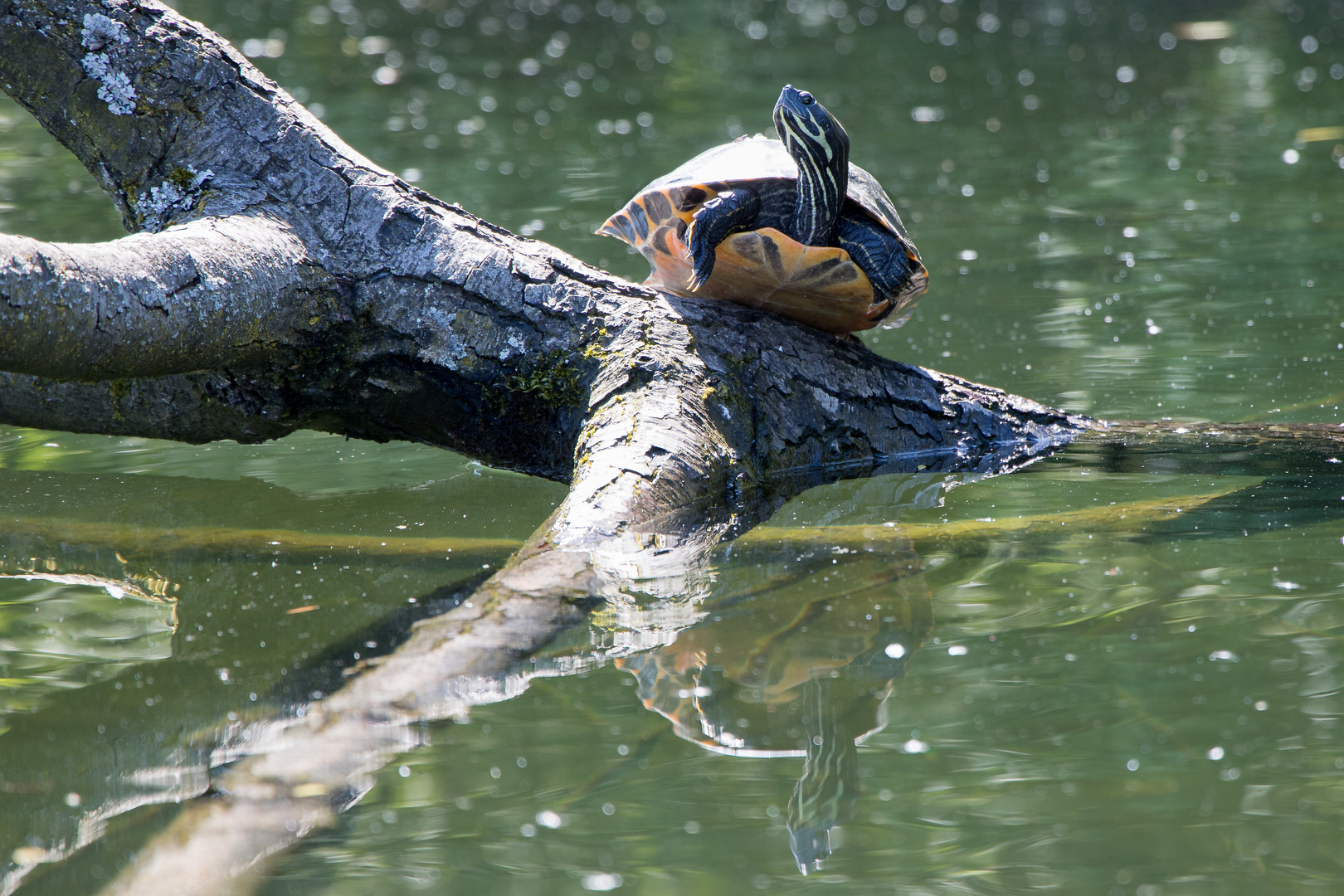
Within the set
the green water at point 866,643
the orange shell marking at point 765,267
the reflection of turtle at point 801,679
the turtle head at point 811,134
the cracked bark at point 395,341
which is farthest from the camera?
the turtle head at point 811,134

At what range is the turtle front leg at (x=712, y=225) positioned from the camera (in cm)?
270

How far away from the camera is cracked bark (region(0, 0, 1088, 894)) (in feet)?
7.29

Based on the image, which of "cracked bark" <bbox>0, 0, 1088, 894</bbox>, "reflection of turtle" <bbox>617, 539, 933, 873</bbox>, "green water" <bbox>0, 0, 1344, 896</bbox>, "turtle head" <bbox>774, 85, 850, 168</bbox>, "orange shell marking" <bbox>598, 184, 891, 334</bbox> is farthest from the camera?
"turtle head" <bbox>774, 85, 850, 168</bbox>

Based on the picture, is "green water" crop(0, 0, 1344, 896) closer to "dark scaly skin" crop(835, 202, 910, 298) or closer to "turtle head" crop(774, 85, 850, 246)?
"dark scaly skin" crop(835, 202, 910, 298)

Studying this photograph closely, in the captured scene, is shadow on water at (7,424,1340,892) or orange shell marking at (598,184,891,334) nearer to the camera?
shadow on water at (7,424,1340,892)

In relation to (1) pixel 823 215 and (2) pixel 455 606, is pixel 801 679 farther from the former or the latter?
(1) pixel 823 215

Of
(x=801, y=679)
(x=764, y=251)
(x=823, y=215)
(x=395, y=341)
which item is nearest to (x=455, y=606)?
(x=801, y=679)

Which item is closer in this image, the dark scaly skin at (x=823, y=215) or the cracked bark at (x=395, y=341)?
the cracked bark at (x=395, y=341)

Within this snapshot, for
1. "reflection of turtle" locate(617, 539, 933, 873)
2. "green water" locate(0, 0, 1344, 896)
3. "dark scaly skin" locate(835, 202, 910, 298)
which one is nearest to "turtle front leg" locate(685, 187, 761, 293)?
"dark scaly skin" locate(835, 202, 910, 298)

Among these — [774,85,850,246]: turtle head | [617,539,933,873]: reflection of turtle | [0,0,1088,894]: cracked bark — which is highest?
[774,85,850,246]: turtle head

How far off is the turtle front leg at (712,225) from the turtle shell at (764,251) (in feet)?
0.10

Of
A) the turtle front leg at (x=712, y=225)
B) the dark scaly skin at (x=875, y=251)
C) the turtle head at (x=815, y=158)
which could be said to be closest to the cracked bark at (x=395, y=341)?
the turtle front leg at (x=712, y=225)

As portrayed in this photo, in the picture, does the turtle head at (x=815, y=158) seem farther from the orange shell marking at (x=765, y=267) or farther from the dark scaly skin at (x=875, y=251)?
the orange shell marking at (x=765, y=267)

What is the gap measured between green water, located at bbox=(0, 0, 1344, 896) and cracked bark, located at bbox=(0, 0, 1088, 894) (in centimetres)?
18
